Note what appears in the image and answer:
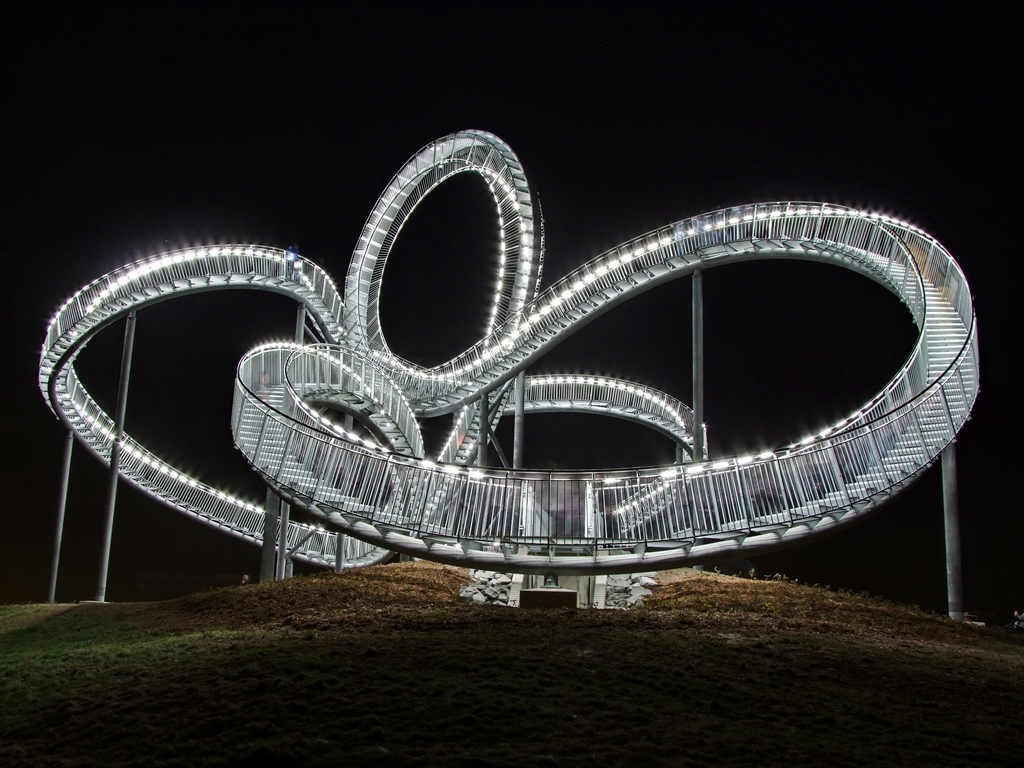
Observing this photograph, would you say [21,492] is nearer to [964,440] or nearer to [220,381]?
[220,381]

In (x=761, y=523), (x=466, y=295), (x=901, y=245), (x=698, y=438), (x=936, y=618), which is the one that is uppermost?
(x=466, y=295)

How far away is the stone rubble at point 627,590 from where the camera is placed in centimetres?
1780

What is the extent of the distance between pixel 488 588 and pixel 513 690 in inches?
412

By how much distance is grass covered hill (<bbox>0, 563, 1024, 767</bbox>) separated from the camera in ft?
24.8

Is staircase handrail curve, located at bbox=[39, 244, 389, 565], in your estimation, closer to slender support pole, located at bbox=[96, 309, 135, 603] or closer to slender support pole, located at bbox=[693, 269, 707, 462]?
slender support pole, located at bbox=[96, 309, 135, 603]

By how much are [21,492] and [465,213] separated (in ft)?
76.4

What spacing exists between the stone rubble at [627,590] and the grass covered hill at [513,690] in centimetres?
296

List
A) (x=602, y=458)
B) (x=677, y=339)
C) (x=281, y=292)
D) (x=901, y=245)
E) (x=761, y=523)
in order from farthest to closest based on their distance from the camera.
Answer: (x=602, y=458) → (x=677, y=339) → (x=281, y=292) → (x=901, y=245) → (x=761, y=523)

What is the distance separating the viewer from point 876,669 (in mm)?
10523

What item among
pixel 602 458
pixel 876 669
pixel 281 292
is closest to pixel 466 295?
pixel 602 458

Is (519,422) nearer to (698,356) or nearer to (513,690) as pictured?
(698,356)

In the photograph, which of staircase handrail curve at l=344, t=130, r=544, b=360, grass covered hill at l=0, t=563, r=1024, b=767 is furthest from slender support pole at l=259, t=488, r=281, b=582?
staircase handrail curve at l=344, t=130, r=544, b=360

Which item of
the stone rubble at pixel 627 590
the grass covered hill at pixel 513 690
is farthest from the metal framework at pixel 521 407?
the grass covered hill at pixel 513 690

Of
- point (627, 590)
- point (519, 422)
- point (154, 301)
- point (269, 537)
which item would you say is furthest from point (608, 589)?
point (154, 301)
